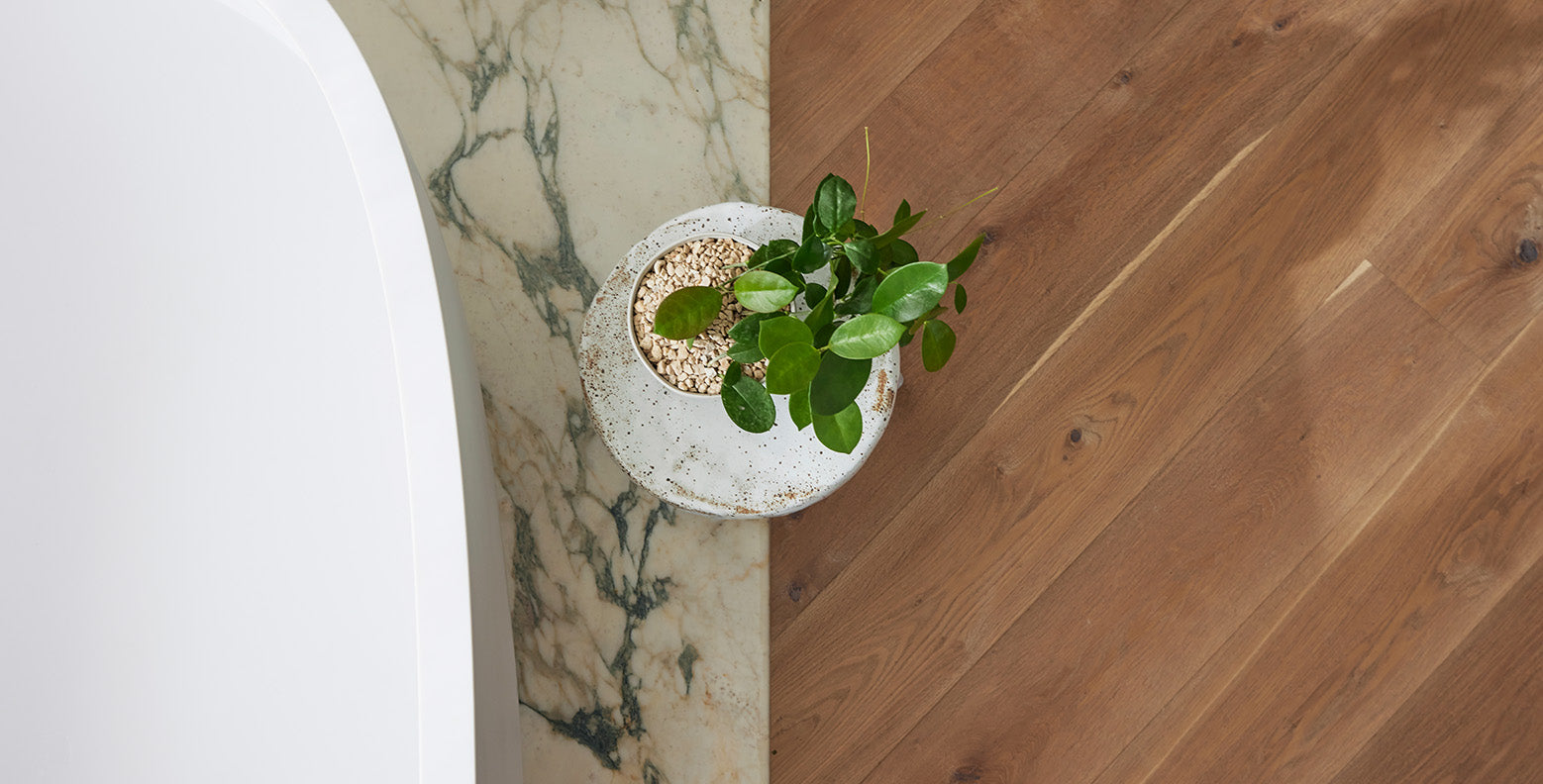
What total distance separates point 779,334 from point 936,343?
5.7 inches

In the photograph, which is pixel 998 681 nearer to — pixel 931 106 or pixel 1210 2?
pixel 931 106

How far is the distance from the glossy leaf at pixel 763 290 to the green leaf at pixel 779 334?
3cm

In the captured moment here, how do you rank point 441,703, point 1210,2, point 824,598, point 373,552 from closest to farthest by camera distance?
point 441,703, point 373,552, point 824,598, point 1210,2

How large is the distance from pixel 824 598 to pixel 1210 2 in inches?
36.7

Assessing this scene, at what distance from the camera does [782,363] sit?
0.66m

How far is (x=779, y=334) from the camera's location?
26.3 inches

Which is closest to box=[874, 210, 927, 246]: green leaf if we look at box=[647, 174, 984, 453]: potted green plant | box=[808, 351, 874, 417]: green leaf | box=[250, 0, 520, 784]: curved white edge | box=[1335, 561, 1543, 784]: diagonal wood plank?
box=[647, 174, 984, 453]: potted green plant

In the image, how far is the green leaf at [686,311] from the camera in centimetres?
72

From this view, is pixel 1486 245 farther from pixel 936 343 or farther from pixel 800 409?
pixel 800 409

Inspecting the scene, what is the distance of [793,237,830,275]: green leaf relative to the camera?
71 centimetres

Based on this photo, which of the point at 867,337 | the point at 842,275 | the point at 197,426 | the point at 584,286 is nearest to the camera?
the point at 867,337

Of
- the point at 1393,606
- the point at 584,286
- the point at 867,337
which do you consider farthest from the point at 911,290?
the point at 1393,606

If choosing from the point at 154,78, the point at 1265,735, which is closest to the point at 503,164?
the point at 154,78

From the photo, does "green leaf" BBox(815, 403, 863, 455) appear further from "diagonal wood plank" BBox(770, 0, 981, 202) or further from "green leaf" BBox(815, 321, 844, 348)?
"diagonal wood plank" BBox(770, 0, 981, 202)
